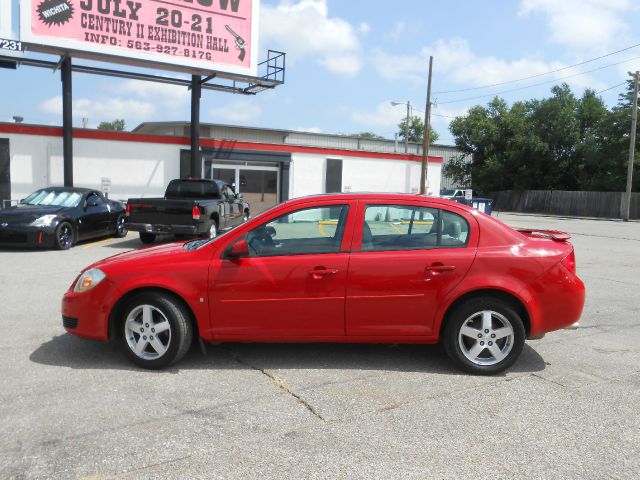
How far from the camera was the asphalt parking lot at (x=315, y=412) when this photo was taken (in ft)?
10.2

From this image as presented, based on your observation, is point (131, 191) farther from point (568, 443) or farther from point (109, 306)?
point (568, 443)

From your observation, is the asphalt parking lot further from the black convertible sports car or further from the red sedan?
the black convertible sports car

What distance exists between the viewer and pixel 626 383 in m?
4.46

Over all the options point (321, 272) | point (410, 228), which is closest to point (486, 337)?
point (410, 228)

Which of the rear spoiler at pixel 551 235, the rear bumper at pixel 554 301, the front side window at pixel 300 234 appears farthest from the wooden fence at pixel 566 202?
the front side window at pixel 300 234

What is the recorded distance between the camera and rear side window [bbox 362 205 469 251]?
4.66 meters

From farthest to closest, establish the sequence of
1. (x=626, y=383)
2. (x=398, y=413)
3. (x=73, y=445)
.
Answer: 1. (x=626, y=383)
2. (x=398, y=413)
3. (x=73, y=445)

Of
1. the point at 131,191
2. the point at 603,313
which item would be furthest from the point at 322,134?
the point at 603,313

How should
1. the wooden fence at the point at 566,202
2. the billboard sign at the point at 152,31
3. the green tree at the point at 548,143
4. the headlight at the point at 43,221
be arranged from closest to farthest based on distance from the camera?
the headlight at the point at 43,221 < the billboard sign at the point at 152,31 < the wooden fence at the point at 566,202 < the green tree at the point at 548,143

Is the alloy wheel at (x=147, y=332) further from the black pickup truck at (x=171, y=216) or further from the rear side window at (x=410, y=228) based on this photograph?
the black pickup truck at (x=171, y=216)

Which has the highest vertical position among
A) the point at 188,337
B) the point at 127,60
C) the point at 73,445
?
the point at 127,60

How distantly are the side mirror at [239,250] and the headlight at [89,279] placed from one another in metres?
1.09

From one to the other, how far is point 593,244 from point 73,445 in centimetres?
1667

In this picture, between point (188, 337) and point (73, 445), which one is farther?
point (188, 337)
